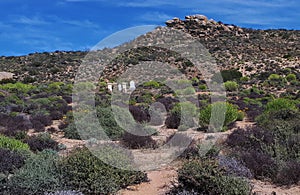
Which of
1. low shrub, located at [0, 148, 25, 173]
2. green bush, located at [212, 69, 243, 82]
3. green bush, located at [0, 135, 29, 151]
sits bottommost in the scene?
low shrub, located at [0, 148, 25, 173]

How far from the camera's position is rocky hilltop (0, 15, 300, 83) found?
143ft

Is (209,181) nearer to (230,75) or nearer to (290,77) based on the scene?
(290,77)

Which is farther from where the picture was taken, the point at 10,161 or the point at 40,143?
the point at 40,143

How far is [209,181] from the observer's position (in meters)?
5.91

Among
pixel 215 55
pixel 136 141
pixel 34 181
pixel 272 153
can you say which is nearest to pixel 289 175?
pixel 272 153

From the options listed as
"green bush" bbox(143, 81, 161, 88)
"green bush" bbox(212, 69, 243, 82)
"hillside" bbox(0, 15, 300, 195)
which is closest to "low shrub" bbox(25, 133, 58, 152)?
"hillside" bbox(0, 15, 300, 195)

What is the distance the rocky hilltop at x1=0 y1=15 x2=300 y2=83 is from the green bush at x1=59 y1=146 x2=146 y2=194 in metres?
35.2

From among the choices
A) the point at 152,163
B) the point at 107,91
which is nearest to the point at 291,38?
the point at 107,91

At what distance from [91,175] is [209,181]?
2094mm

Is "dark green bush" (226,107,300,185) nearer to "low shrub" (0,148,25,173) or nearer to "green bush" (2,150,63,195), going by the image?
"green bush" (2,150,63,195)

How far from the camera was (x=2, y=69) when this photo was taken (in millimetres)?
49500

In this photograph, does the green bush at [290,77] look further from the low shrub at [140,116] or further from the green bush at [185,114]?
the low shrub at [140,116]

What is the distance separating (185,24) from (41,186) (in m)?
63.9

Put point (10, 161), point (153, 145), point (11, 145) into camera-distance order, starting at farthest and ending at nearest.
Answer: point (153, 145)
point (11, 145)
point (10, 161)
